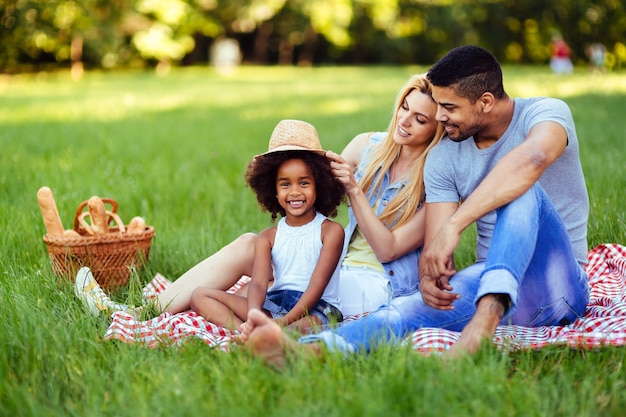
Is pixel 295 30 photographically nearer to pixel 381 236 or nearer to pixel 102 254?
pixel 102 254

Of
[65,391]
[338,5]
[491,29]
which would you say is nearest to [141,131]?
[65,391]

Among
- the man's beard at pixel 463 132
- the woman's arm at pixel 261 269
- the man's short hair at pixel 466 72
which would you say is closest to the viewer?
the man's short hair at pixel 466 72

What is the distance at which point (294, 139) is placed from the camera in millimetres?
3617

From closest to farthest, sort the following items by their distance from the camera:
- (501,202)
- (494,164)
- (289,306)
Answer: (501,202) → (494,164) → (289,306)

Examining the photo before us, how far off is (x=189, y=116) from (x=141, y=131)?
255 cm

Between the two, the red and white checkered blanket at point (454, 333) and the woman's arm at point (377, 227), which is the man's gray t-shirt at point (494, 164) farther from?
the red and white checkered blanket at point (454, 333)

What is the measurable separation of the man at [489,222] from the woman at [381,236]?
0.19m

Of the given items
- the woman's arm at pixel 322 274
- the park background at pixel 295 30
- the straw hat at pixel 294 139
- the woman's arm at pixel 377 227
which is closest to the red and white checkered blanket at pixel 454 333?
the woman's arm at pixel 322 274

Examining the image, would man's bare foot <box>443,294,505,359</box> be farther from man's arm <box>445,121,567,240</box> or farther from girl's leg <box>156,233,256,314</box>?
girl's leg <box>156,233,256,314</box>

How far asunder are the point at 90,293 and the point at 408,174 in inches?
66.9

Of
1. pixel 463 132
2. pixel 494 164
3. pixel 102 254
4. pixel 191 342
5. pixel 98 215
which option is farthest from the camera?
pixel 98 215

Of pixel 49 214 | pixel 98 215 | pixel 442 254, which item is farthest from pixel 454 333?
pixel 49 214

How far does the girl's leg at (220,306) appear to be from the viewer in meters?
3.63

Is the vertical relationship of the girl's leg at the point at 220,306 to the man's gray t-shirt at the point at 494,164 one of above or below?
below
